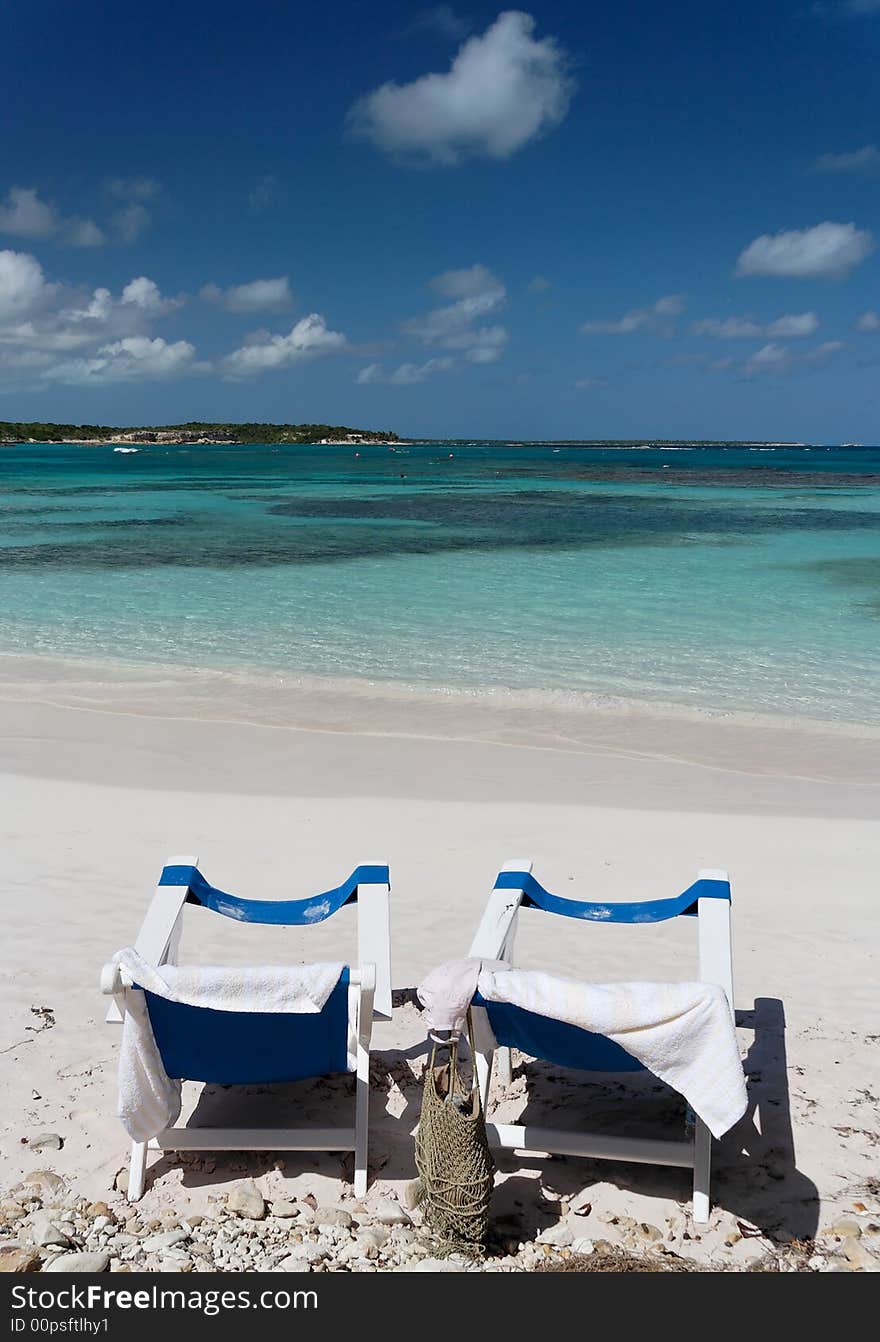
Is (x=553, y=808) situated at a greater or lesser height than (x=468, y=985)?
lesser

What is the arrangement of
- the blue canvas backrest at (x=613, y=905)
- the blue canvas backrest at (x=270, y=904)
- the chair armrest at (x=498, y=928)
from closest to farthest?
the chair armrest at (x=498, y=928) < the blue canvas backrest at (x=613, y=905) < the blue canvas backrest at (x=270, y=904)

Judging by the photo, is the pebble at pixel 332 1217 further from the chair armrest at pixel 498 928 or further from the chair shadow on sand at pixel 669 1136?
the chair armrest at pixel 498 928

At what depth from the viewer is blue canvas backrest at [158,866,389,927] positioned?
4.27 m

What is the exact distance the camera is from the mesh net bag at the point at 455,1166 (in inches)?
125

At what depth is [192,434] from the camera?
156 meters

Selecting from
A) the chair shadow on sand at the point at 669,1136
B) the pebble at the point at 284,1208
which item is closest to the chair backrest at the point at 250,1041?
the pebble at the point at 284,1208

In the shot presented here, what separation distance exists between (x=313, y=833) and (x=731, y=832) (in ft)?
9.22

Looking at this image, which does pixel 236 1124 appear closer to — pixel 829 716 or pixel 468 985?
pixel 468 985

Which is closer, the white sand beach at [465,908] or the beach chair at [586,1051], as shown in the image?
the beach chair at [586,1051]

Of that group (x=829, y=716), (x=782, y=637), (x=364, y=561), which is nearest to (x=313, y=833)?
(x=829, y=716)

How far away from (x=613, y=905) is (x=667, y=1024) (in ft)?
3.65

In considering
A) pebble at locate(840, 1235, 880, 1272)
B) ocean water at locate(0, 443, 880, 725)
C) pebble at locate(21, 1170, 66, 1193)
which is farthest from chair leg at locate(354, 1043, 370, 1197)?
ocean water at locate(0, 443, 880, 725)

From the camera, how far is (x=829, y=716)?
1009 cm

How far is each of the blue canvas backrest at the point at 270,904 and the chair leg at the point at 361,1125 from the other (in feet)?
2.79
